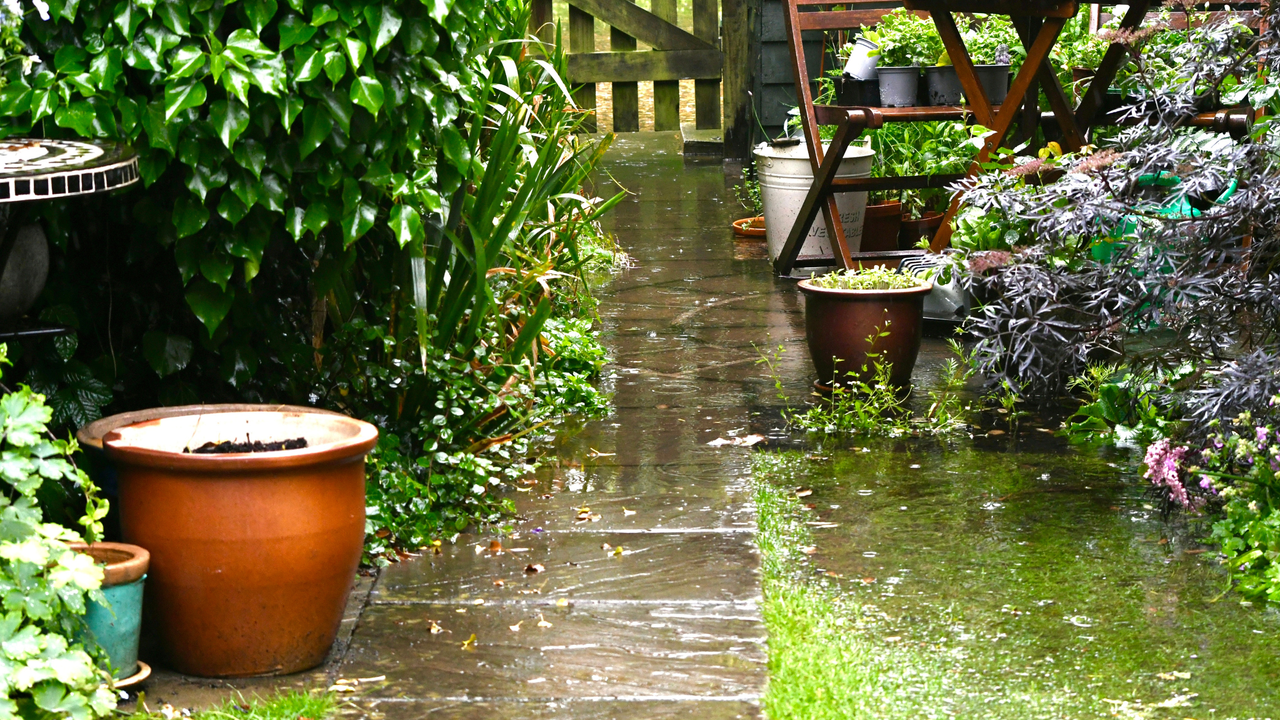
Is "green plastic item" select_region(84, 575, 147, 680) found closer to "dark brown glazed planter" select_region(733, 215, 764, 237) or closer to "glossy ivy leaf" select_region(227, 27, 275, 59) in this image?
"glossy ivy leaf" select_region(227, 27, 275, 59)

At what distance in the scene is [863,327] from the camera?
430cm

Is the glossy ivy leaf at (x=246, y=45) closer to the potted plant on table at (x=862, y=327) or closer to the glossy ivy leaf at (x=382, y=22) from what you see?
the glossy ivy leaf at (x=382, y=22)

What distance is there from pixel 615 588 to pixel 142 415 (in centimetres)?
110

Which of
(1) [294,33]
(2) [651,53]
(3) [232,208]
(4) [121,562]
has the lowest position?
(4) [121,562]

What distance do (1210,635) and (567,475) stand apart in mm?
1775

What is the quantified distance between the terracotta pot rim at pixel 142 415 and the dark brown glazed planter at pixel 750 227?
475cm

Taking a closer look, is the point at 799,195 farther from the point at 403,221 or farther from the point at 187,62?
the point at 187,62

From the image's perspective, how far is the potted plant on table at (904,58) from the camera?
19.1ft

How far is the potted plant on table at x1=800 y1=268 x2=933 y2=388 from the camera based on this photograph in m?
4.30

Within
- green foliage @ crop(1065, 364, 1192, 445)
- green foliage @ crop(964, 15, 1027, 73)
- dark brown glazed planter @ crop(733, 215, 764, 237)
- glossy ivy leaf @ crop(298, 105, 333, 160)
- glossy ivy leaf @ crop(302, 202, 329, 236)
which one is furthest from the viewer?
dark brown glazed planter @ crop(733, 215, 764, 237)

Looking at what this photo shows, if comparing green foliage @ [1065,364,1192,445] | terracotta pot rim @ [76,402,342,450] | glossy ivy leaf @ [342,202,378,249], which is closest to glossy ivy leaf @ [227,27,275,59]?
glossy ivy leaf @ [342,202,378,249]

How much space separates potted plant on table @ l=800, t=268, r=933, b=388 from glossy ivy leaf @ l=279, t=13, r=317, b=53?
6.77 ft

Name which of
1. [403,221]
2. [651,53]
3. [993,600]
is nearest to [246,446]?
[403,221]

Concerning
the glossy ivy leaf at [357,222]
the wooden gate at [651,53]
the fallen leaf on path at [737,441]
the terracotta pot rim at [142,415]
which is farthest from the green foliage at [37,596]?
the wooden gate at [651,53]
